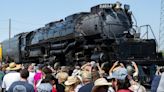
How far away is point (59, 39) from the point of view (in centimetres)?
2669

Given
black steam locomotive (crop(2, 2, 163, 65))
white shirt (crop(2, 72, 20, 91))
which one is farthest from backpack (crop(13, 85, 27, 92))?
black steam locomotive (crop(2, 2, 163, 65))

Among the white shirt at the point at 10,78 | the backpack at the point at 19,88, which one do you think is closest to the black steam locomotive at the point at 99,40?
the white shirt at the point at 10,78

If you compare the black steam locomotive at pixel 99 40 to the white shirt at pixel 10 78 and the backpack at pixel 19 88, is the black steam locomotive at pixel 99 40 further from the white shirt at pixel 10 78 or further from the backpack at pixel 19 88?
the backpack at pixel 19 88

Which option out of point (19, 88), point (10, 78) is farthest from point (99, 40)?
point (19, 88)

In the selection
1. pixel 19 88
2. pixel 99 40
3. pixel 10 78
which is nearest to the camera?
pixel 19 88

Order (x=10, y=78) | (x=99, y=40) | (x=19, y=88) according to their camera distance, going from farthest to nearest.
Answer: (x=99, y=40) < (x=10, y=78) < (x=19, y=88)

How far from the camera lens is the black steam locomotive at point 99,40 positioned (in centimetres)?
2156

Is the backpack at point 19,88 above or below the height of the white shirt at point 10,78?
above

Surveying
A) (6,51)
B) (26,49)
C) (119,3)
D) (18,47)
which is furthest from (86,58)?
(6,51)

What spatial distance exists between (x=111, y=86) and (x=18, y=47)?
98.0ft

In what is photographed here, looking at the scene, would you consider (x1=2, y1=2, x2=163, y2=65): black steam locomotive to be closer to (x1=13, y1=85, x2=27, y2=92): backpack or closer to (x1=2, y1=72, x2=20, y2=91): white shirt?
(x1=2, y1=72, x2=20, y2=91): white shirt

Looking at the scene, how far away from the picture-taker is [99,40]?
22453 mm

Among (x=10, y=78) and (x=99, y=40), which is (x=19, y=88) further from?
(x=99, y=40)

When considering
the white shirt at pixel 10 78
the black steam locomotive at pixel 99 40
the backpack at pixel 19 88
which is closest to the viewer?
the backpack at pixel 19 88
